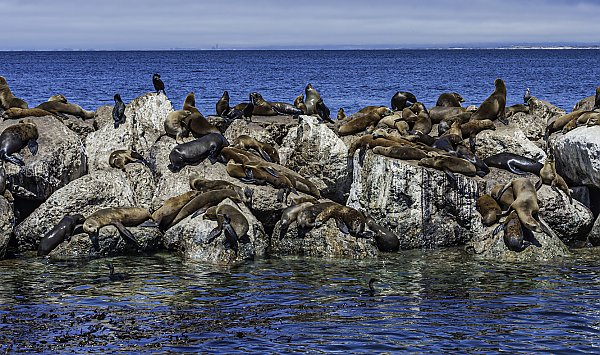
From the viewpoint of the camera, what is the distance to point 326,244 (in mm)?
14305

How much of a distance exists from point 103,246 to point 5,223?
166cm

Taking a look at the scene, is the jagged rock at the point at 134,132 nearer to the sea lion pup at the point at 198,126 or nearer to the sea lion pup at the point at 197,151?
the sea lion pup at the point at 198,126

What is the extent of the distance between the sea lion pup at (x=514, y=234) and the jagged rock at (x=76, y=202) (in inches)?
250

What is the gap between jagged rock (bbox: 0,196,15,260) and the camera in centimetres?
1416

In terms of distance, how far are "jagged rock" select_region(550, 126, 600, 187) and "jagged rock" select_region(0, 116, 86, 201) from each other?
9.02 meters

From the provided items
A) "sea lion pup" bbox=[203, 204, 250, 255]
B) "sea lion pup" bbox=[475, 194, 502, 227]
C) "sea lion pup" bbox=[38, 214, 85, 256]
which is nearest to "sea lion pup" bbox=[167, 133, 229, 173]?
"sea lion pup" bbox=[203, 204, 250, 255]

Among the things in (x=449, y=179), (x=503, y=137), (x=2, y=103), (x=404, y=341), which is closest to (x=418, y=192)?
(x=449, y=179)

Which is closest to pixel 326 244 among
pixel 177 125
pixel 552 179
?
pixel 552 179

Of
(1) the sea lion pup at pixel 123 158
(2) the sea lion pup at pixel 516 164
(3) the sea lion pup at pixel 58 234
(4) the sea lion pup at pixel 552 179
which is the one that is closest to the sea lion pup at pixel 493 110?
(2) the sea lion pup at pixel 516 164

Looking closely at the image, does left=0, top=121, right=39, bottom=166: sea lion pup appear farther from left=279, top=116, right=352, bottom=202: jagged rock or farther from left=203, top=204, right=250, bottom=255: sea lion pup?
left=279, top=116, right=352, bottom=202: jagged rock

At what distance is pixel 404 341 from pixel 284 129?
962cm

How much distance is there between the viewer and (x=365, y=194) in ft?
51.3

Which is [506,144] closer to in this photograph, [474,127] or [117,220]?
[474,127]

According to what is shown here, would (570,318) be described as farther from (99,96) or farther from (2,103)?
(99,96)
